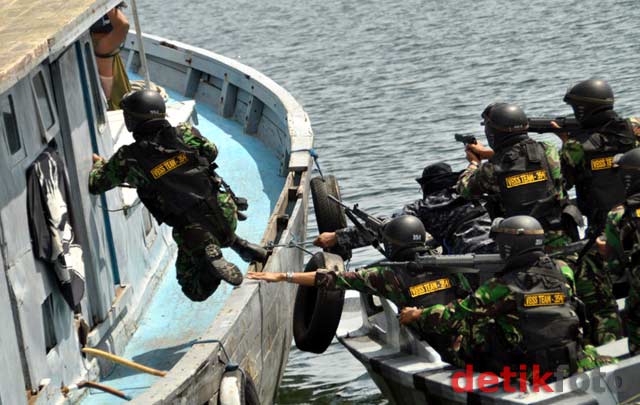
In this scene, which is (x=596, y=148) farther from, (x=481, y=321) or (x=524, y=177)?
(x=481, y=321)

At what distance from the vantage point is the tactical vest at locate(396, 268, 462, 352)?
28.6 ft

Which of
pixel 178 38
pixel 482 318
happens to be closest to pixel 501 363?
pixel 482 318

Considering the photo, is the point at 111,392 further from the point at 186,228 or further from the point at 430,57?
the point at 430,57

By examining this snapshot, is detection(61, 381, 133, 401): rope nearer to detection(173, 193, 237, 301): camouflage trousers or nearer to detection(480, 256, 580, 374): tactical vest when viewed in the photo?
detection(173, 193, 237, 301): camouflage trousers

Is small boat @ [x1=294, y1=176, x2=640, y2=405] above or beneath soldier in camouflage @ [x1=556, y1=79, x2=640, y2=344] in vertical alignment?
beneath

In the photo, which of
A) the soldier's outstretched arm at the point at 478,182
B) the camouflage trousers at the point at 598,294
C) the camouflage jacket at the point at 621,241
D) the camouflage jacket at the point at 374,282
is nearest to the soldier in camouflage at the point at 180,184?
the camouflage jacket at the point at 374,282

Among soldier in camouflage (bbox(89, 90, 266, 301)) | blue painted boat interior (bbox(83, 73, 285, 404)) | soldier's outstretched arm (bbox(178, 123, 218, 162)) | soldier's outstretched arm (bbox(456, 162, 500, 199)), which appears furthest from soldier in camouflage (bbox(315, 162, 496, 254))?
soldier's outstretched arm (bbox(178, 123, 218, 162))

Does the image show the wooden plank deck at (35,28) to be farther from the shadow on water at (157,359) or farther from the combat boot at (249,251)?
the shadow on water at (157,359)

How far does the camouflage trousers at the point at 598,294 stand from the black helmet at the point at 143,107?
3069 mm

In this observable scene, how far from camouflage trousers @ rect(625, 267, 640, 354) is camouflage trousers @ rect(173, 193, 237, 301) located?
9.31ft

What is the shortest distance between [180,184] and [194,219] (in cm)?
31

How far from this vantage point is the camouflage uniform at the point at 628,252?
25.8 ft

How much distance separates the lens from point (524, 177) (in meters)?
9.17

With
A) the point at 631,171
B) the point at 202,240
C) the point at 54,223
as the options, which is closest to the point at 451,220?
the point at 202,240
